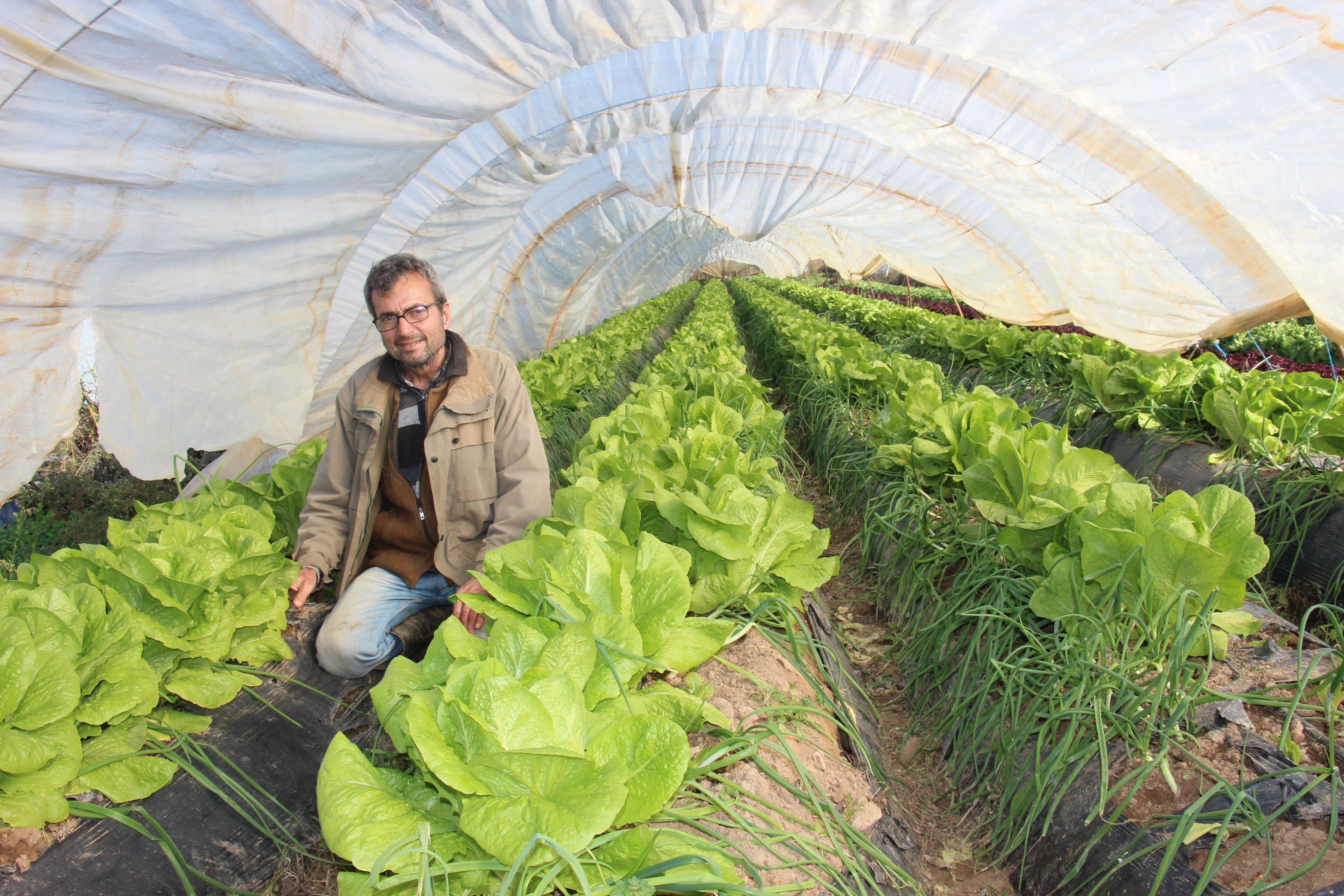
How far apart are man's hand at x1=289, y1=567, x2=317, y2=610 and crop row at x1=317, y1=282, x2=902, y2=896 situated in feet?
2.49

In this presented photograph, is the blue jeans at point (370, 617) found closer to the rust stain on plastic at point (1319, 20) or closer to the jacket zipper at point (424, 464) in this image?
the jacket zipper at point (424, 464)

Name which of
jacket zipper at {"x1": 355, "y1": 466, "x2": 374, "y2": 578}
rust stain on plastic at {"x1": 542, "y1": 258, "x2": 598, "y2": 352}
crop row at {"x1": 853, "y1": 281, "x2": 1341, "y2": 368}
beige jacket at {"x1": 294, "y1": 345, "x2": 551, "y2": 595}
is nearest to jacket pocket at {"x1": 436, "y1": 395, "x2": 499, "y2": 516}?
beige jacket at {"x1": 294, "y1": 345, "x2": 551, "y2": 595}

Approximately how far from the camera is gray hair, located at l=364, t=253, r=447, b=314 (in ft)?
7.82

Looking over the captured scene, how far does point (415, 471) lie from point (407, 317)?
578mm

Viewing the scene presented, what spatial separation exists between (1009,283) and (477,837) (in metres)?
7.33

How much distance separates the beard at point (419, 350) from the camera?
95.7 inches

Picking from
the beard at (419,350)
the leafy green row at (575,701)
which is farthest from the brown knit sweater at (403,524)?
the leafy green row at (575,701)

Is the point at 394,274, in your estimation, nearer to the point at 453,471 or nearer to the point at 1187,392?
the point at 453,471

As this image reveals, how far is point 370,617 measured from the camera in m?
2.39

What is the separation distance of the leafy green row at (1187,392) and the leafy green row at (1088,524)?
1053 millimetres

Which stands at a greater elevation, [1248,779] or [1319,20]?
[1319,20]

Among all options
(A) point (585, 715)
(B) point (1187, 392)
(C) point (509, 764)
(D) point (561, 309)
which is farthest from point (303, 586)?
(D) point (561, 309)

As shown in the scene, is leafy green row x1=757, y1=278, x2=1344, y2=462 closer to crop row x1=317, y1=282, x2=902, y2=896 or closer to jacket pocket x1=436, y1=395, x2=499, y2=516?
crop row x1=317, y1=282, x2=902, y2=896

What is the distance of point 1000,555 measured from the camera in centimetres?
248
